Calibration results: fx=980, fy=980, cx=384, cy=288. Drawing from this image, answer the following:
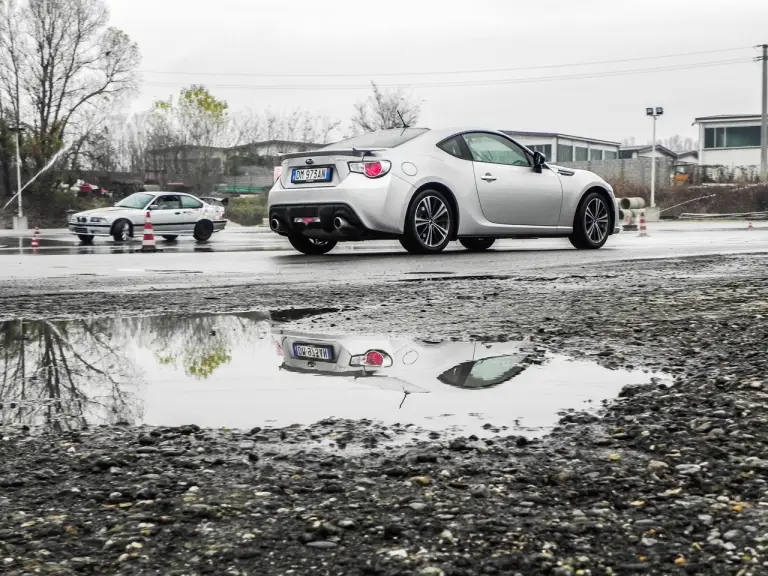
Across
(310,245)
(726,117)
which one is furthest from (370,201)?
(726,117)

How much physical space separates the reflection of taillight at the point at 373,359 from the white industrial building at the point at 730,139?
68120mm

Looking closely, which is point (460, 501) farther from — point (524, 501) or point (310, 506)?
point (310, 506)

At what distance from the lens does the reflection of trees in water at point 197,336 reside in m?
4.32

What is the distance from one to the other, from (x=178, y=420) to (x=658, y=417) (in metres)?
1.56

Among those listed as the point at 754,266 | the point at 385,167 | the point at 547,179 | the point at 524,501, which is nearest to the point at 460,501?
the point at 524,501

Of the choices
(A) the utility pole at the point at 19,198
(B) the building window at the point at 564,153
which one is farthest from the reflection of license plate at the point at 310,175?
(B) the building window at the point at 564,153

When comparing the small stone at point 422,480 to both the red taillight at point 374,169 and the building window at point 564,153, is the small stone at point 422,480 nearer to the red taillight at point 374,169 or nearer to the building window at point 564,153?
the red taillight at point 374,169

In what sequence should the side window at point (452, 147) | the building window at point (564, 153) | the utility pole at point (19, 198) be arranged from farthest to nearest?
the building window at point (564, 153)
the utility pole at point (19, 198)
the side window at point (452, 147)

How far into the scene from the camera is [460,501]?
7.69 feet

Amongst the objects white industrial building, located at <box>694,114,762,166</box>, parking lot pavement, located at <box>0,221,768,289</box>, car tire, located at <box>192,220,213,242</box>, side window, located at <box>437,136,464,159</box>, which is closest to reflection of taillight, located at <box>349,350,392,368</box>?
parking lot pavement, located at <box>0,221,768,289</box>

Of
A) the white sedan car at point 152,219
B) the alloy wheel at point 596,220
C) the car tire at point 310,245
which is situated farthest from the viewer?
the white sedan car at point 152,219

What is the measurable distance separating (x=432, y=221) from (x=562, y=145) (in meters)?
71.4

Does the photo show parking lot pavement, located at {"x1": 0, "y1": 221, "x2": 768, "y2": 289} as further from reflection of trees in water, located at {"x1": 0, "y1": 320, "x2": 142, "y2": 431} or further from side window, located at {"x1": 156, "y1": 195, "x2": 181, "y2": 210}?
side window, located at {"x1": 156, "y1": 195, "x2": 181, "y2": 210}

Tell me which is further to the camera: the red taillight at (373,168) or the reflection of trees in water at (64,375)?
the red taillight at (373,168)
